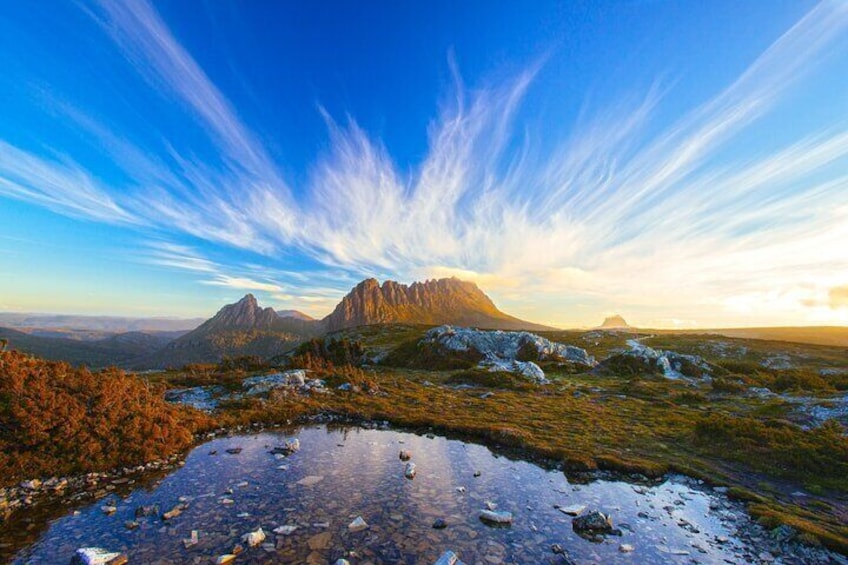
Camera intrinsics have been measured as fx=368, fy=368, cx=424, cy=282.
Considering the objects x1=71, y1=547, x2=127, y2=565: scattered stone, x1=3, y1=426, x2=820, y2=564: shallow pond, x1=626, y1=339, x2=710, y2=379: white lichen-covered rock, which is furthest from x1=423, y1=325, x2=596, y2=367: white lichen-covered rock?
x1=71, y1=547, x2=127, y2=565: scattered stone

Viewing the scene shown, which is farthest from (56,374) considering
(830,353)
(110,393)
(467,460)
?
(830,353)

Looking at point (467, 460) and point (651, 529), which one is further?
point (467, 460)

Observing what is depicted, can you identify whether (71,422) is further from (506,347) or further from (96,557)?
(506,347)

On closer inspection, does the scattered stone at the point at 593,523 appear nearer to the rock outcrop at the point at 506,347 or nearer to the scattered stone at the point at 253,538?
the scattered stone at the point at 253,538

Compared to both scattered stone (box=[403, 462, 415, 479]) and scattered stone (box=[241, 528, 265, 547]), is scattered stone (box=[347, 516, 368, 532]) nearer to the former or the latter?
scattered stone (box=[241, 528, 265, 547])

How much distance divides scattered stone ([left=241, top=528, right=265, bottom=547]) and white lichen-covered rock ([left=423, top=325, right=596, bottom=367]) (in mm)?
58767

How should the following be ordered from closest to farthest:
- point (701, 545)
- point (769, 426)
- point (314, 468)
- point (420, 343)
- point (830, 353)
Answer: point (701, 545), point (314, 468), point (769, 426), point (420, 343), point (830, 353)

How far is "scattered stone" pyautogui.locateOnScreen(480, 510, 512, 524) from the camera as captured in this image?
12477mm

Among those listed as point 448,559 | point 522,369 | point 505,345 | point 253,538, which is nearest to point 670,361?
point 505,345

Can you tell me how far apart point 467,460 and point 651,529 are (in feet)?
27.9

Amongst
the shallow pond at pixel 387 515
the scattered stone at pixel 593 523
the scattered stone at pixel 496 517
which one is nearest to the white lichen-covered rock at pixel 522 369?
the shallow pond at pixel 387 515

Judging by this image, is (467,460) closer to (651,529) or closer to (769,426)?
(651,529)

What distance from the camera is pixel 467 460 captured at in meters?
19.0

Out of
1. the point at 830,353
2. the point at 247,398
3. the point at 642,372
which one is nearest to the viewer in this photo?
the point at 247,398
